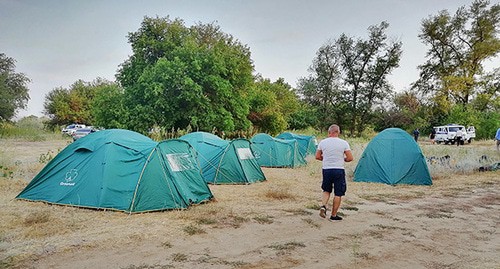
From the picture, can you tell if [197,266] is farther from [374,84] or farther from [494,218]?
[374,84]

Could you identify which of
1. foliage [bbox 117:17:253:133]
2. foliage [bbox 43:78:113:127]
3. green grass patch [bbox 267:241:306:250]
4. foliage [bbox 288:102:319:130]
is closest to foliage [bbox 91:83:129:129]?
foliage [bbox 117:17:253:133]

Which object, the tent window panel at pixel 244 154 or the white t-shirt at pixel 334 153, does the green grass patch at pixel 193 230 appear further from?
the tent window panel at pixel 244 154

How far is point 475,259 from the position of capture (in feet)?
15.3

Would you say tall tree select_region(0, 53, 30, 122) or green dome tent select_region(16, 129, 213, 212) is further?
tall tree select_region(0, 53, 30, 122)

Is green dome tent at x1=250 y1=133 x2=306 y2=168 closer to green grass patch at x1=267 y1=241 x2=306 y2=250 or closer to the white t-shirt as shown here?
the white t-shirt

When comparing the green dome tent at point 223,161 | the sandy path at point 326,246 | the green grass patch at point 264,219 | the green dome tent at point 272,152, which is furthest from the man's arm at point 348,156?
the green dome tent at point 272,152

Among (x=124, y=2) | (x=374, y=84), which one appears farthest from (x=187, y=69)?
(x=374, y=84)

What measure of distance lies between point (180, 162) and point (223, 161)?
315 cm

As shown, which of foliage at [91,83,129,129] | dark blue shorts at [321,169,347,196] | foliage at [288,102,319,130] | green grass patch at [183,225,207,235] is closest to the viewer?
green grass patch at [183,225,207,235]

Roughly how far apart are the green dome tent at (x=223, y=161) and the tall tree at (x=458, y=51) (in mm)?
32897

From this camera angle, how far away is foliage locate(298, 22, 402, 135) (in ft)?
125

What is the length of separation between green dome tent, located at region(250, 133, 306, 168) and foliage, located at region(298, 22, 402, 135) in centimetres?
2444

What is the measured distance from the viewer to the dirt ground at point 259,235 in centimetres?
445

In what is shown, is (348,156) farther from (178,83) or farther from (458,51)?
A: (458,51)
